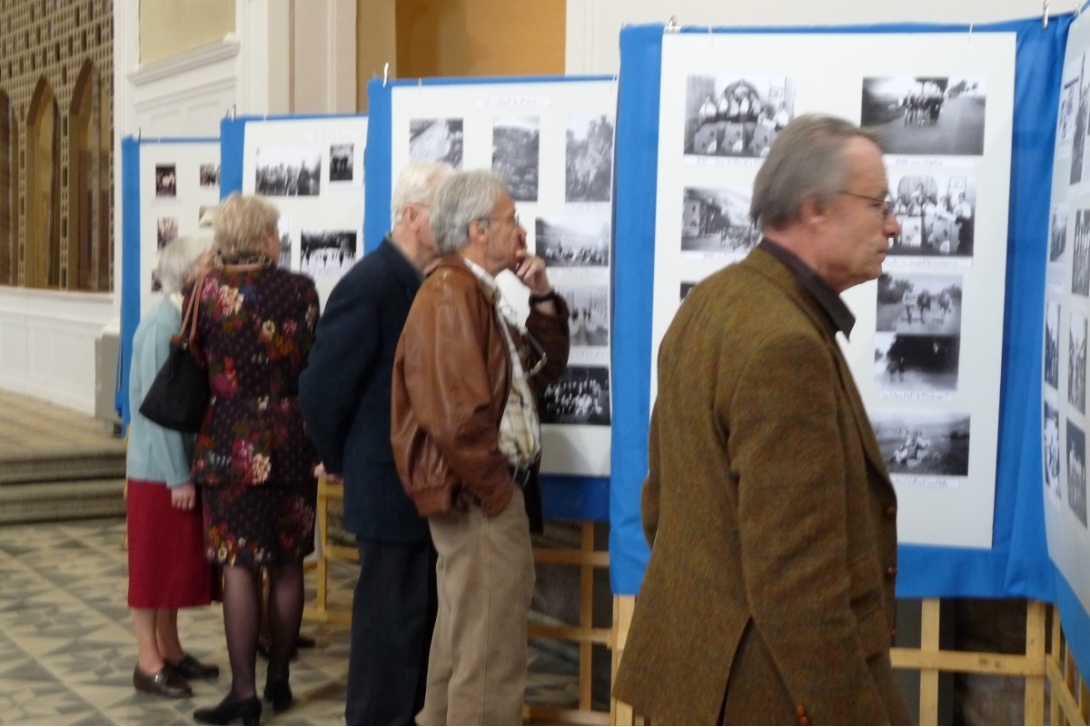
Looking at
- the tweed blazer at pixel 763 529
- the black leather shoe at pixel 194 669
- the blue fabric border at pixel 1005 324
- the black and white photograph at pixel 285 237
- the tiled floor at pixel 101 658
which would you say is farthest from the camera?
the black and white photograph at pixel 285 237

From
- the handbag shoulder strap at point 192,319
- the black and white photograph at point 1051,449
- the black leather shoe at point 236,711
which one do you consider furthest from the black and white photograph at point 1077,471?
the black leather shoe at point 236,711

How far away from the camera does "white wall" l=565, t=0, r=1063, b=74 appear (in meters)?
4.14

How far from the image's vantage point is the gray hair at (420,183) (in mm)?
3504

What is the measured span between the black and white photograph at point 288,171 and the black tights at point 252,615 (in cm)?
190

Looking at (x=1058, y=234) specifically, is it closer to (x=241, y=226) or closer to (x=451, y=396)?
(x=451, y=396)

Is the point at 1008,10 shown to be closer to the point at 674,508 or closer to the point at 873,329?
the point at 873,329

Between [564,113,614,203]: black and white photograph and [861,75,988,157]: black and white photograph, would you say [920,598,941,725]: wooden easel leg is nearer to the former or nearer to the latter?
[861,75,988,157]: black and white photograph

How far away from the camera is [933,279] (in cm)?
312

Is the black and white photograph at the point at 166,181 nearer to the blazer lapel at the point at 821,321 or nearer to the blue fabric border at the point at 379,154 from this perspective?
the blue fabric border at the point at 379,154

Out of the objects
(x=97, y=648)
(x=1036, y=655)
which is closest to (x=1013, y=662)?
(x=1036, y=655)

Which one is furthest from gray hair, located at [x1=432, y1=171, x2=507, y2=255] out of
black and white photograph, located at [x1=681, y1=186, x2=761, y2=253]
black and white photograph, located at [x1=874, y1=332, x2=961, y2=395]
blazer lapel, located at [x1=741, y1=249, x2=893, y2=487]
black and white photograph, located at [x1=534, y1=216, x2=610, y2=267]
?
blazer lapel, located at [x1=741, y1=249, x2=893, y2=487]

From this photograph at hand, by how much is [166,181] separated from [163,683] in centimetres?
320

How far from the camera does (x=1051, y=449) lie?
294 centimetres

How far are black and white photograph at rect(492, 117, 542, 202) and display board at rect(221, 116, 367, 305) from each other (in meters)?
1.51
